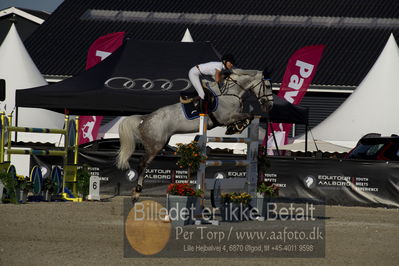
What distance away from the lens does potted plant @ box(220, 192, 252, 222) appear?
50.5 ft

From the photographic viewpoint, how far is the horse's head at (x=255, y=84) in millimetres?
16219

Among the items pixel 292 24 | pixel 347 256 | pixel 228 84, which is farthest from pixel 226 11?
pixel 347 256

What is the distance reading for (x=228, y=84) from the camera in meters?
16.2

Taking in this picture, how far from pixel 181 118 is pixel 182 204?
265 centimetres

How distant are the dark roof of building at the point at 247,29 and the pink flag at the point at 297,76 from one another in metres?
11.2

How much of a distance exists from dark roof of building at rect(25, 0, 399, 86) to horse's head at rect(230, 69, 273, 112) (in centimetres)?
2503

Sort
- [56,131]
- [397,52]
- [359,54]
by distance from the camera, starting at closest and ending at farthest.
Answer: [56,131] < [397,52] < [359,54]

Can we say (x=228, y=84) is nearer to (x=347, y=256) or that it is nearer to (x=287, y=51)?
(x=347, y=256)

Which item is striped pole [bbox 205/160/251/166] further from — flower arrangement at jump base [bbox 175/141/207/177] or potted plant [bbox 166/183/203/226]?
potted plant [bbox 166/183/203/226]

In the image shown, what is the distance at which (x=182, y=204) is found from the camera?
14.3 meters

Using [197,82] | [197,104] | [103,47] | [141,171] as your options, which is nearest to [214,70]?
[197,82]

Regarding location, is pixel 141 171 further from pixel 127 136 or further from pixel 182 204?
pixel 182 204

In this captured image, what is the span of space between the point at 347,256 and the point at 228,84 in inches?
225

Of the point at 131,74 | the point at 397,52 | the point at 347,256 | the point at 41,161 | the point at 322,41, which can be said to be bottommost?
the point at 347,256
